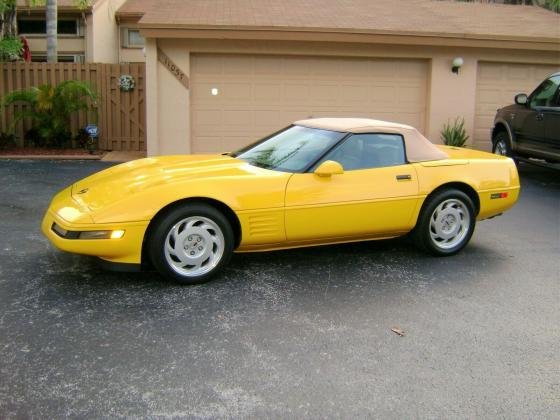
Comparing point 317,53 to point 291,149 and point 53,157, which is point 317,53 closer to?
point 53,157

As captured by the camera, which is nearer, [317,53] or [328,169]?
[328,169]

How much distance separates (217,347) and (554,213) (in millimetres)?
6241

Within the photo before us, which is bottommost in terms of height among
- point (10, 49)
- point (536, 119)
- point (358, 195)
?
point (358, 195)

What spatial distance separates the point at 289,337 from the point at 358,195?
1852mm

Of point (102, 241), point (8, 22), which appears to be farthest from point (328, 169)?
point (8, 22)

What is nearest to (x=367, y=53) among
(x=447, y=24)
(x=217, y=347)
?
(x=447, y=24)

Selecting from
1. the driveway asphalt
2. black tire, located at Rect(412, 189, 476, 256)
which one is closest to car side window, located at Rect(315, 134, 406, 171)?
black tire, located at Rect(412, 189, 476, 256)

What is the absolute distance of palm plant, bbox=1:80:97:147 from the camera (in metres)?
13.3

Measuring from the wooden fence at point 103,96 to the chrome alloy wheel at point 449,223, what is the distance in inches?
381

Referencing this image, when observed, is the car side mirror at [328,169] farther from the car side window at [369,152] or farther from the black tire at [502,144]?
the black tire at [502,144]

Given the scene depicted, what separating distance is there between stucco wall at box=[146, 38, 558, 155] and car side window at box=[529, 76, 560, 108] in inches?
121

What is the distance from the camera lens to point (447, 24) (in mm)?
14359

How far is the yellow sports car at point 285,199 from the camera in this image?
489 cm

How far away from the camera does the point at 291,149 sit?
589 centimetres
